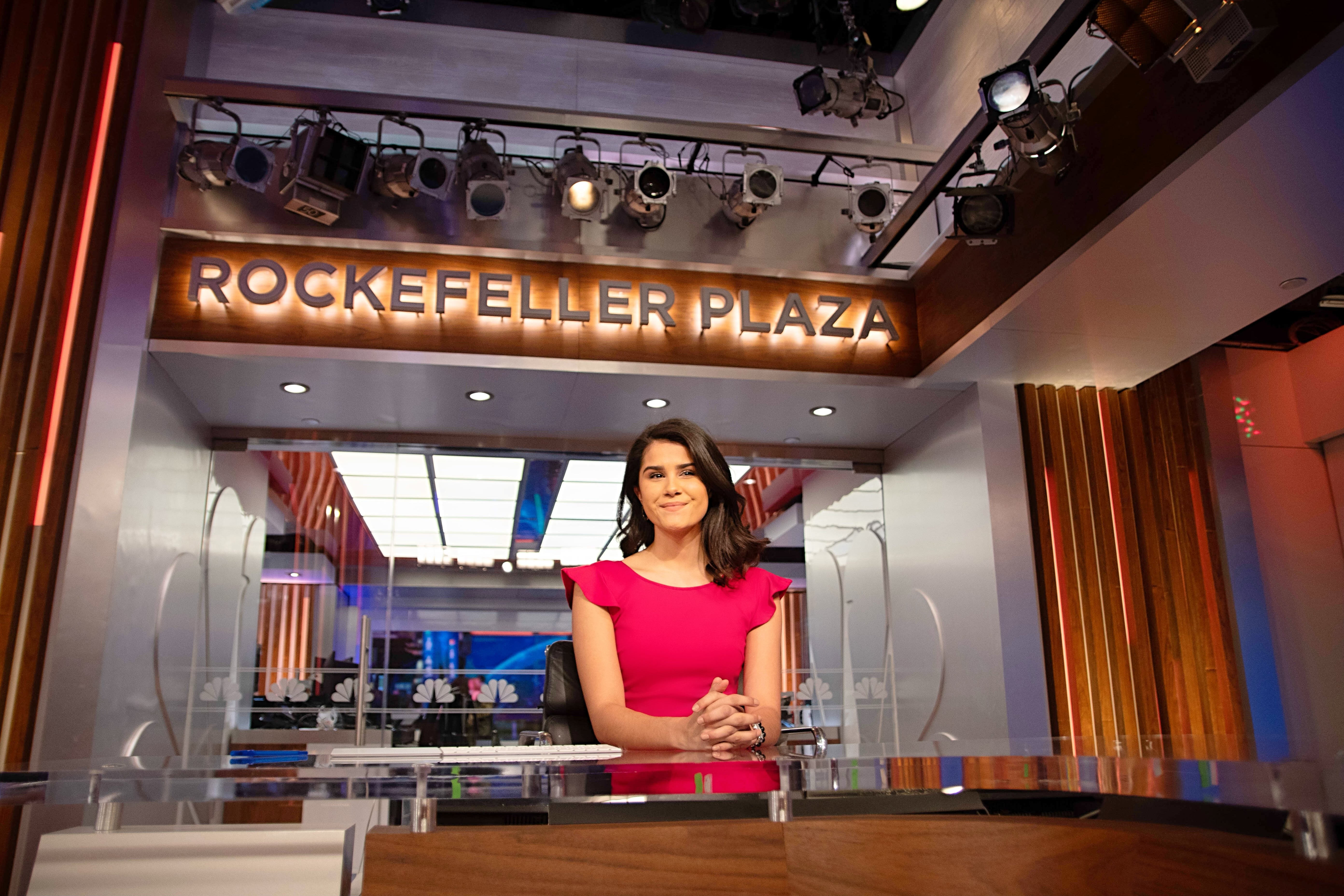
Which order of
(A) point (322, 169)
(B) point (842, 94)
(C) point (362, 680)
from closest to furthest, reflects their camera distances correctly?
(A) point (322, 169) → (C) point (362, 680) → (B) point (842, 94)

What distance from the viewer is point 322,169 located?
4.16 meters

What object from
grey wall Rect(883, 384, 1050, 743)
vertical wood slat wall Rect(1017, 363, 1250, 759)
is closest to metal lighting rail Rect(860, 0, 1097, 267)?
grey wall Rect(883, 384, 1050, 743)

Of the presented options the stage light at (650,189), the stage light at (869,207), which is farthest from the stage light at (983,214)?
the stage light at (650,189)

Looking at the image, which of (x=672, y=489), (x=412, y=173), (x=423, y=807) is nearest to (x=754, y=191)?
(x=412, y=173)

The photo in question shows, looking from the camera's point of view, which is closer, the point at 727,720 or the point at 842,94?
the point at 727,720

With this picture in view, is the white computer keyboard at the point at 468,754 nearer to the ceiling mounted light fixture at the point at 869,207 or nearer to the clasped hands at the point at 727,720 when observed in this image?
the clasped hands at the point at 727,720

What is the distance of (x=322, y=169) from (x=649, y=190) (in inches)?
59.5

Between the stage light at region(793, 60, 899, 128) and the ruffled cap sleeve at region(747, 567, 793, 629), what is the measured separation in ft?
12.6

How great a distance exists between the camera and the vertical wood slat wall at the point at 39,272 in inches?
135

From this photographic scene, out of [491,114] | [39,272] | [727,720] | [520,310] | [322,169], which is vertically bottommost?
[727,720]

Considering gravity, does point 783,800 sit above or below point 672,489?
below

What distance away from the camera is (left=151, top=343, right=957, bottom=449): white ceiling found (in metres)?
4.32

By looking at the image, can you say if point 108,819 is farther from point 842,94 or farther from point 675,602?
point 842,94

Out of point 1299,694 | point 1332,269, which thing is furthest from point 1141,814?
point 1299,694
